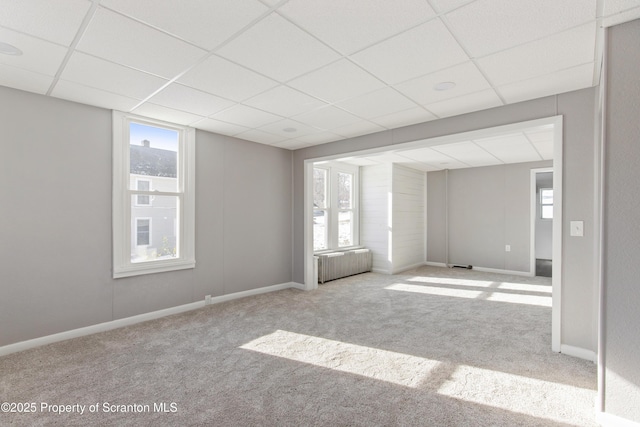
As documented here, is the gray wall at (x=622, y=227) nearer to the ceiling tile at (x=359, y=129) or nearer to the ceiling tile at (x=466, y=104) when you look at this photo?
the ceiling tile at (x=466, y=104)

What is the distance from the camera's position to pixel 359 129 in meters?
4.25

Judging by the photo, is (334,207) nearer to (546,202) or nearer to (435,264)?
(435,264)

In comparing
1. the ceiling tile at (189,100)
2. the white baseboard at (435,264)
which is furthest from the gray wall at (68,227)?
the white baseboard at (435,264)

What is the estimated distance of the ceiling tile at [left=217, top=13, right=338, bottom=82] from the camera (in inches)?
78.2

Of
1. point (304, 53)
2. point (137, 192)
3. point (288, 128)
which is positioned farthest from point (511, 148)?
point (137, 192)

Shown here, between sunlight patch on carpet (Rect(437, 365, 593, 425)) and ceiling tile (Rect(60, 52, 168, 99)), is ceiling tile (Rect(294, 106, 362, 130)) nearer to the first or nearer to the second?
ceiling tile (Rect(60, 52, 168, 99))

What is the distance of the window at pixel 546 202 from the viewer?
8734mm

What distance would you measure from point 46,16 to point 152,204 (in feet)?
7.79

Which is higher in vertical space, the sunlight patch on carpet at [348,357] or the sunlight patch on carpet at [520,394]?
the sunlight patch on carpet at [520,394]

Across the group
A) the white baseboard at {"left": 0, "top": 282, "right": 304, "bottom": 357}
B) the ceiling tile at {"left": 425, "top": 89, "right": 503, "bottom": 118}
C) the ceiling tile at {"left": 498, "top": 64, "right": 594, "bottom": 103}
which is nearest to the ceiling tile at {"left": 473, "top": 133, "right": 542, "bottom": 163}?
the ceiling tile at {"left": 425, "top": 89, "right": 503, "bottom": 118}

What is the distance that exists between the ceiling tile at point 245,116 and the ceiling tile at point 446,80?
5.18ft

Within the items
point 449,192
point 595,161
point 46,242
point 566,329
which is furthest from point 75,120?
point 449,192

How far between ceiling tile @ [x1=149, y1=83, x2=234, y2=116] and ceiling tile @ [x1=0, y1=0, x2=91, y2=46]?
0.90 metres

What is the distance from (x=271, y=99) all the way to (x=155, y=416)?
2779 mm
